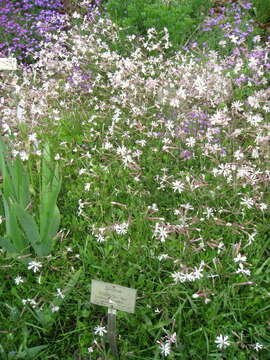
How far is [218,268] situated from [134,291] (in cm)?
68

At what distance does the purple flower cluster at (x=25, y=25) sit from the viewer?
5.69 metres

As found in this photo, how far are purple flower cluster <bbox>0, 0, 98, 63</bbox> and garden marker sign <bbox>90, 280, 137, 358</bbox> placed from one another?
468 centimetres

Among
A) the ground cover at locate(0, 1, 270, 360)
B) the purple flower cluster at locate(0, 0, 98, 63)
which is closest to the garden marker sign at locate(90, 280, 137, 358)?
the ground cover at locate(0, 1, 270, 360)

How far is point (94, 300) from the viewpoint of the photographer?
1.72 meters

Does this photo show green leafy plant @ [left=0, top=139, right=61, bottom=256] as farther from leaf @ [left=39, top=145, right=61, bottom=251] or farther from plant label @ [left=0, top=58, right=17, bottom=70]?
plant label @ [left=0, top=58, right=17, bottom=70]

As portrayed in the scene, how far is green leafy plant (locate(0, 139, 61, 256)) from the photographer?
2.12m

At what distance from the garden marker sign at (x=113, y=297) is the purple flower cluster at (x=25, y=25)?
4.68m

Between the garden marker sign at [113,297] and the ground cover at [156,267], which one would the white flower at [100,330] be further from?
the garden marker sign at [113,297]

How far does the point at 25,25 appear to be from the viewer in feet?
19.4

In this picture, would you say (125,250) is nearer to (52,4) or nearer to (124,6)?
(124,6)

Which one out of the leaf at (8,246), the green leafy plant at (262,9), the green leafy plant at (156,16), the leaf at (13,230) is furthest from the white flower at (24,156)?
the green leafy plant at (262,9)

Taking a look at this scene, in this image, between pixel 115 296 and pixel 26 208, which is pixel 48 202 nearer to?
pixel 26 208

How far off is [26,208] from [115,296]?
829 mm

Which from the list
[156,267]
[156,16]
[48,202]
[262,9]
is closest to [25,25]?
[156,16]
